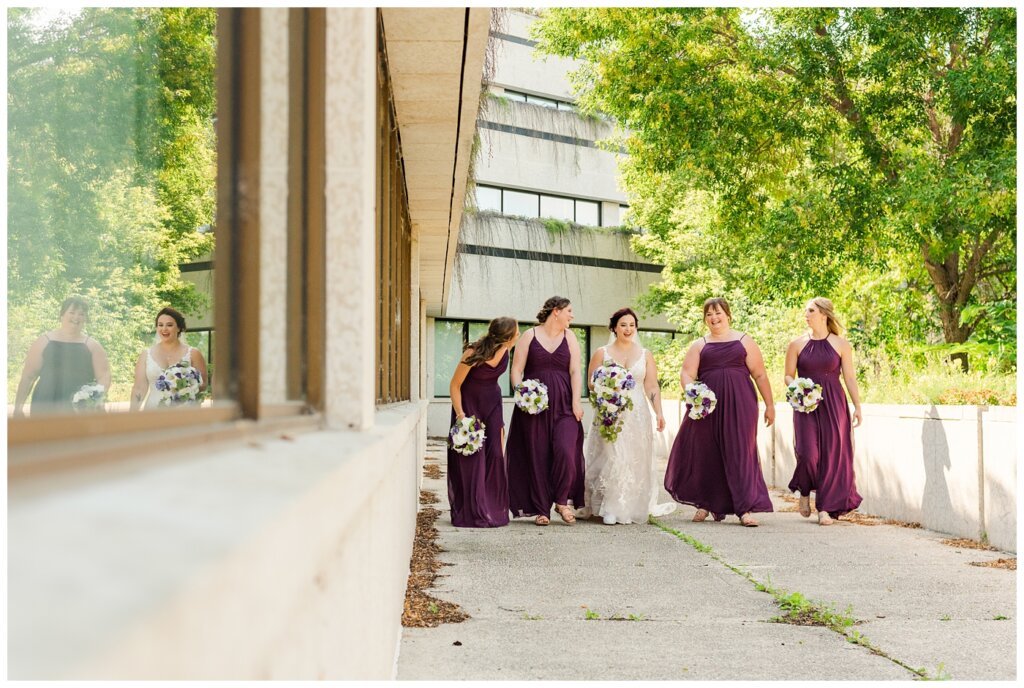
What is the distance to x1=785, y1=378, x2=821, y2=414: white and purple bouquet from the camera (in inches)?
379

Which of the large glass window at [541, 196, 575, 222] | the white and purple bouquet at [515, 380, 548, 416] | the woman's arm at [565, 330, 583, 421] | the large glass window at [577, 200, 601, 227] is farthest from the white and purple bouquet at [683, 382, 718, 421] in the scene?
the large glass window at [577, 200, 601, 227]

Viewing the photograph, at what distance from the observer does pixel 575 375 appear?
9961mm

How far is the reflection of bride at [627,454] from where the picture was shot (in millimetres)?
10039

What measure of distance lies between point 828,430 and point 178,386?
5.84 meters

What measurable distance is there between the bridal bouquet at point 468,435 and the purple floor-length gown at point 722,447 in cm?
220

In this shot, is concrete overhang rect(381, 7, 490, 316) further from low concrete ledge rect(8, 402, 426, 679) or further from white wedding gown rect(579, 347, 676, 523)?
low concrete ledge rect(8, 402, 426, 679)

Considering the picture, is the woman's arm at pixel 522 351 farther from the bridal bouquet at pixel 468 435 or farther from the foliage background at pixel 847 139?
the foliage background at pixel 847 139

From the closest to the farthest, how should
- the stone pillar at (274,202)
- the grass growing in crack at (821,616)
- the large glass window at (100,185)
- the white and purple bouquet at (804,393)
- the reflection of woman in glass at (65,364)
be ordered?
the stone pillar at (274,202)
the grass growing in crack at (821,616)
the reflection of woman in glass at (65,364)
the large glass window at (100,185)
the white and purple bouquet at (804,393)

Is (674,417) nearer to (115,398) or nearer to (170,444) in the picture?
(115,398)

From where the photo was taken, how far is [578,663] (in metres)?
4.49

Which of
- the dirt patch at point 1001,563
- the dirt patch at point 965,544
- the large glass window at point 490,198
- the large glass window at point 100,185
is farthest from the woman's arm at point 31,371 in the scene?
the large glass window at point 490,198

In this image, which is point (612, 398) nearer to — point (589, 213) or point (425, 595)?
point (425, 595)

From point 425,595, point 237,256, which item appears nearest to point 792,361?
point 425,595

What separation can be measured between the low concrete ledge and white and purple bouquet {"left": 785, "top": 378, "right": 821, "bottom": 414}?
27.8 feet
